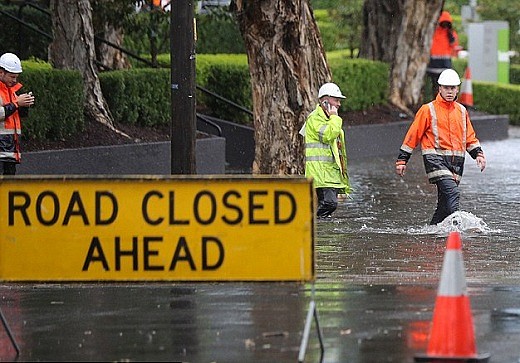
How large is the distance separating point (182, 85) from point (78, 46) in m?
7.50

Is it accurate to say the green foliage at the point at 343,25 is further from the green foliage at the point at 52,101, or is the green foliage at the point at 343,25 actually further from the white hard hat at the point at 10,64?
the white hard hat at the point at 10,64

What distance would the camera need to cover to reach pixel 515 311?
1007 cm

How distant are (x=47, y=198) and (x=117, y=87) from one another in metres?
12.2

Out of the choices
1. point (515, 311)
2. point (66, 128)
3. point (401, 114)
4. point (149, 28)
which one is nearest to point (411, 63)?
point (401, 114)

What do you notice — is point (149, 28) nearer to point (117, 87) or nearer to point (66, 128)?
point (117, 87)

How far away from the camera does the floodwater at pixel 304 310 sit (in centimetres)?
883

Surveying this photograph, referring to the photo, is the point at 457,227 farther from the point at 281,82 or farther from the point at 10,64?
the point at 10,64

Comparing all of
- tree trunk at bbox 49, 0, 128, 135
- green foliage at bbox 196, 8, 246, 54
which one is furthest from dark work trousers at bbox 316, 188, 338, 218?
green foliage at bbox 196, 8, 246, 54

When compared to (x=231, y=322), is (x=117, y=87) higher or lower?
higher

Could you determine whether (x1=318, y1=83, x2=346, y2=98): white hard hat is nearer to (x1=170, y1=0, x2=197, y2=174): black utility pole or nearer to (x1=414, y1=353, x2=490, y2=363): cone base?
(x1=170, y1=0, x2=197, y2=174): black utility pole

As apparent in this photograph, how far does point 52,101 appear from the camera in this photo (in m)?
18.6

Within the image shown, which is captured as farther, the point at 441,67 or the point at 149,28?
the point at 441,67

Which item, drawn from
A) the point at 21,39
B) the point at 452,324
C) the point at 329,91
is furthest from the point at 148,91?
the point at 452,324

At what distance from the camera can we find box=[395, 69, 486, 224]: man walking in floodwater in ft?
47.4
